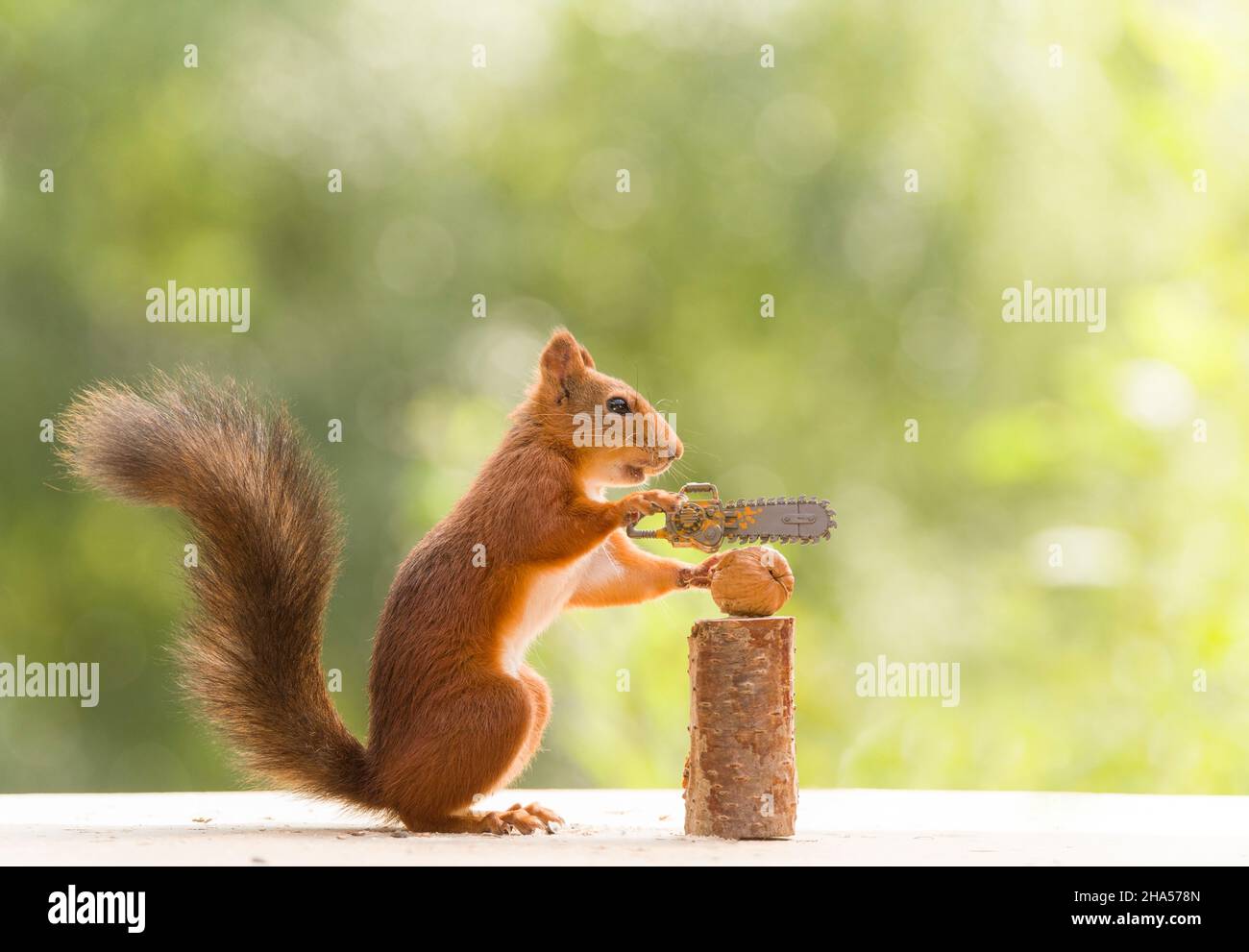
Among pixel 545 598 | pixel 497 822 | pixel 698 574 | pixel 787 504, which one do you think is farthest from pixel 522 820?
pixel 787 504

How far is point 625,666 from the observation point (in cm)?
370

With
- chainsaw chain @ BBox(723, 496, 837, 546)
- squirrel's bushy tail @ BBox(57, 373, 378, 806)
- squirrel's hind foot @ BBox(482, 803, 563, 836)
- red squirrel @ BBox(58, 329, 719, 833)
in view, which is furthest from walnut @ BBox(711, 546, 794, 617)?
squirrel's bushy tail @ BBox(57, 373, 378, 806)

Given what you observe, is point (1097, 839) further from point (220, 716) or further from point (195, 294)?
point (195, 294)

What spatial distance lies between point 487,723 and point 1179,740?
8.02 feet

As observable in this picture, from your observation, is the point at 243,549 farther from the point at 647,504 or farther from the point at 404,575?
the point at 647,504

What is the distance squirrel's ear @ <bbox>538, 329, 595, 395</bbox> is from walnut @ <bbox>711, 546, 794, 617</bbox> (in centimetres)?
40

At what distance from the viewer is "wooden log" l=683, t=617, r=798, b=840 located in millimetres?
1870

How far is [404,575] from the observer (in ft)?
6.82

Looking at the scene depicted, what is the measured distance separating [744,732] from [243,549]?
0.79m

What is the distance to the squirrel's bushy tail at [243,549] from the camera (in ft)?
6.86

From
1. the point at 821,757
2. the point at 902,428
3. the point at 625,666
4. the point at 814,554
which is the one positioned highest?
the point at 902,428

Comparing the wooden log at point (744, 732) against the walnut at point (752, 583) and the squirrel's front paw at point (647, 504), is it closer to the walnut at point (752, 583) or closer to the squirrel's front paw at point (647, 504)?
the walnut at point (752, 583)

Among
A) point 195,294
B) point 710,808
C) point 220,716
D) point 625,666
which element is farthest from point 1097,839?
point 195,294

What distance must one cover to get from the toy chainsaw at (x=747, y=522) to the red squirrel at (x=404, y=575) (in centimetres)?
4
